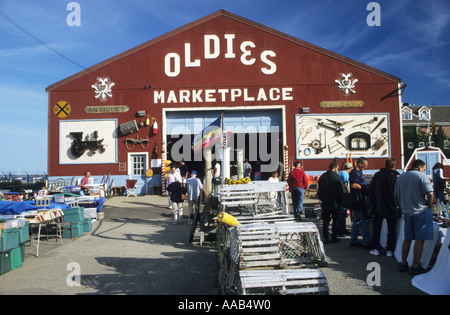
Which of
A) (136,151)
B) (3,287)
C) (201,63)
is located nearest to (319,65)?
(201,63)

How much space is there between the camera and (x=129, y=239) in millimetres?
9727

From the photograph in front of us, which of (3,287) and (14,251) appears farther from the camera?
(14,251)

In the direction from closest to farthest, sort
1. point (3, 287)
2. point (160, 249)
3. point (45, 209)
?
1. point (3, 287)
2. point (160, 249)
3. point (45, 209)

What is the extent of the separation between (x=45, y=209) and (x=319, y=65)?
17774 mm

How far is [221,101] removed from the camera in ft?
71.1

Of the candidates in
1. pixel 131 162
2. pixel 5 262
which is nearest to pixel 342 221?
pixel 5 262

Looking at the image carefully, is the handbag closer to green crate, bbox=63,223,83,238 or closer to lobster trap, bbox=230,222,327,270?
lobster trap, bbox=230,222,327,270

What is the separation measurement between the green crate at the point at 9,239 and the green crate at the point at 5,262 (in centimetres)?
12

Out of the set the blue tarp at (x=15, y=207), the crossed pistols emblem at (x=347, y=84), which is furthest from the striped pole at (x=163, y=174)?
the crossed pistols emblem at (x=347, y=84)

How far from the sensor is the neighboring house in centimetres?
2288

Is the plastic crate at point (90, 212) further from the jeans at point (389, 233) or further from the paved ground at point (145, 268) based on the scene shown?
the jeans at point (389, 233)

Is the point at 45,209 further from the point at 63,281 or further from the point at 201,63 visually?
the point at 201,63
